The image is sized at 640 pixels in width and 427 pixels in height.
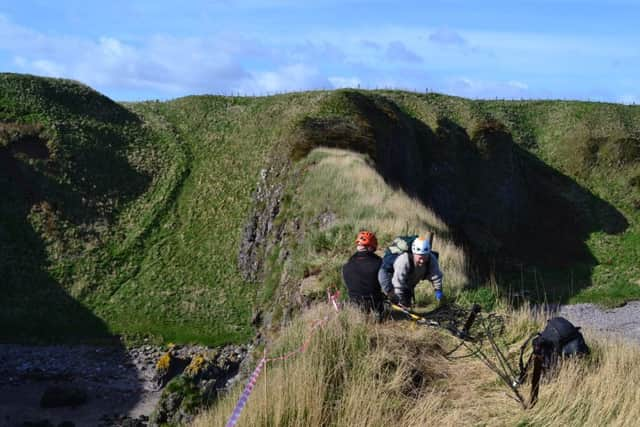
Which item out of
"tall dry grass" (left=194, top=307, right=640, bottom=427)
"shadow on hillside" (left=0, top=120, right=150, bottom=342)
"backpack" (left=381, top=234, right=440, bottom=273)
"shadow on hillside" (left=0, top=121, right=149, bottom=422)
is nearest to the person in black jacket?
"backpack" (left=381, top=234, right=440, bottom=273)

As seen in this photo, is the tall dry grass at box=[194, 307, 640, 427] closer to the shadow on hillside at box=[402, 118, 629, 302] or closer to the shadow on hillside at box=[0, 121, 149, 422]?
the shadow on hillside at box=[0, 121, 149, 422]

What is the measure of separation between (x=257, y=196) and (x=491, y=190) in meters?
20.6

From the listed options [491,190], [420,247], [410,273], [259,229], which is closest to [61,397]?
[259,229]

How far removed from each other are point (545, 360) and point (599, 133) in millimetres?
56192

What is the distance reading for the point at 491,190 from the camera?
55.1 m

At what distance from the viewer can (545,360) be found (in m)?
10.4

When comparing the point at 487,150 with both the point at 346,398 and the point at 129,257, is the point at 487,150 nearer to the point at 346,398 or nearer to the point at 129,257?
the point at 129,257

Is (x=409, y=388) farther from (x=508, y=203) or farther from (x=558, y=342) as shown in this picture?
(x=508, y=203)

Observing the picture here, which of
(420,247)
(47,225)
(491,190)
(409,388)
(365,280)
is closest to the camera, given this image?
(409,388)

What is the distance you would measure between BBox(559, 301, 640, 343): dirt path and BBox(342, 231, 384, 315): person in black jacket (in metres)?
19.0

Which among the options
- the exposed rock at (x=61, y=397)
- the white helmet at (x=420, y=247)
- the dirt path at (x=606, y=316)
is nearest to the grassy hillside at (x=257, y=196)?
the dirt path at (x=606, y=316)

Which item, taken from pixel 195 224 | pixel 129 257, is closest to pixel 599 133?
pixel 195 224

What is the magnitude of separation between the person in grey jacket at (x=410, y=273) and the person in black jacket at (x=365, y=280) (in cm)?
24

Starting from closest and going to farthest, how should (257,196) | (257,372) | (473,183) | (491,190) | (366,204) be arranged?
(257,372), (366,204), (257,196), (491,190), (473,183)
